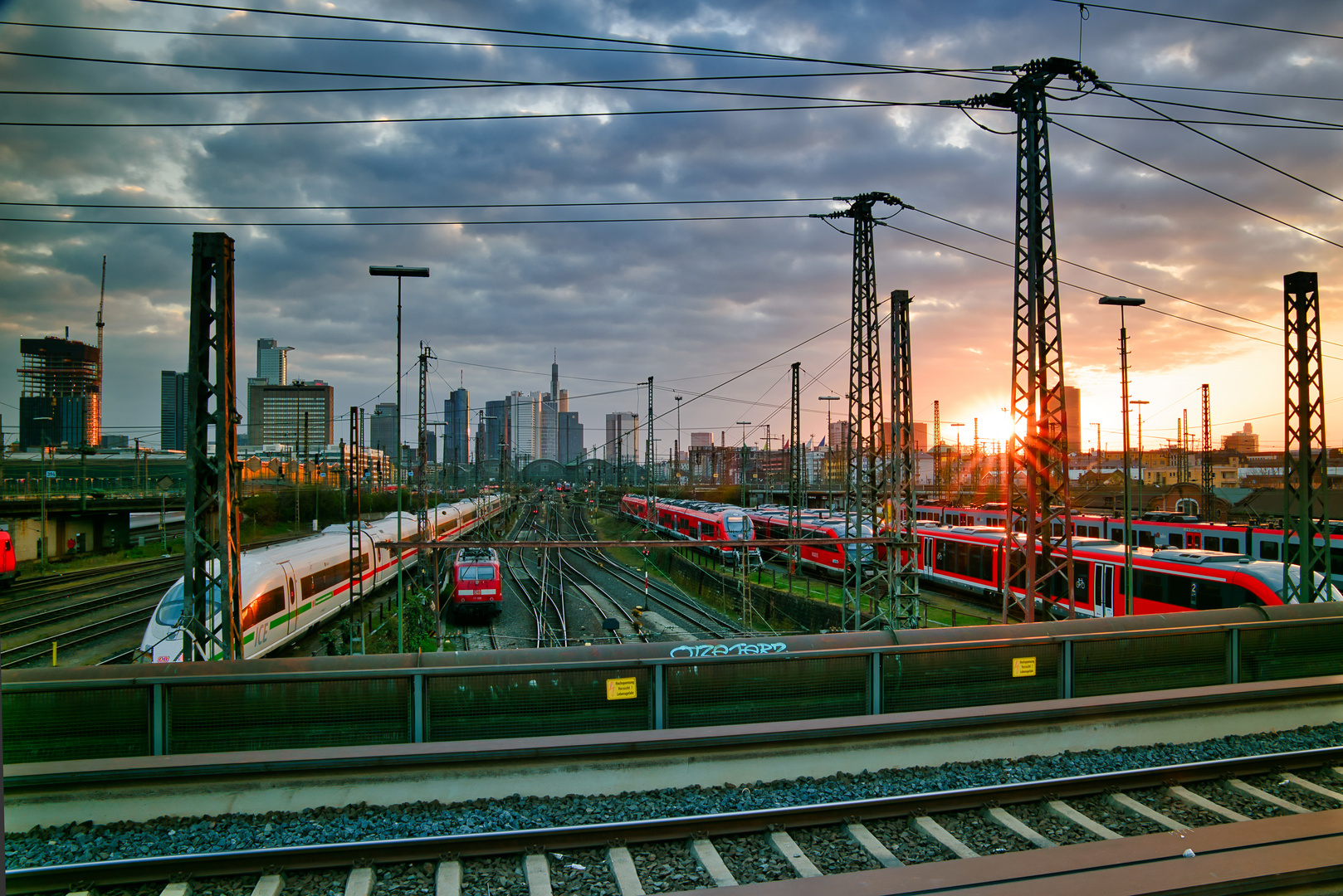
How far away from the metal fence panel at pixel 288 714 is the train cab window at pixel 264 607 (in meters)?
8.91

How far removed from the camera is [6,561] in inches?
993

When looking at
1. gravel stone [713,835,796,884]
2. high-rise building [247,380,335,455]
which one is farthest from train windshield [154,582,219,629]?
high-rise building [247,380,335,455]

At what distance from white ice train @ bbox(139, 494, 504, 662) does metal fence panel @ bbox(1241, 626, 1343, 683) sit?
12023 millimetres

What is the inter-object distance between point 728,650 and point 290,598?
1422 centimetres

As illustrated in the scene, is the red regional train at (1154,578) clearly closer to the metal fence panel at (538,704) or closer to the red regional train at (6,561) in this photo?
the metal fence panel at (538,704)

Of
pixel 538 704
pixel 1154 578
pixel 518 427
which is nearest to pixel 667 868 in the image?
pixel 538 704

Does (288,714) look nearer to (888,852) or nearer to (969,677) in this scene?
(888,852)

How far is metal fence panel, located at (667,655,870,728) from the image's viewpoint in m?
7.68

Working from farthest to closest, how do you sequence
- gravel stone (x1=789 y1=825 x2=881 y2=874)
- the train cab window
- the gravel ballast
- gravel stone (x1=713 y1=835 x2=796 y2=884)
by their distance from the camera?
1. the train cab window
2. the gravel ballast
3. gravel stone (x1=789 y1=825 x2=881 y2=874)
4. gravel stone (x1=713 y1=835 x2=796 y2=884)

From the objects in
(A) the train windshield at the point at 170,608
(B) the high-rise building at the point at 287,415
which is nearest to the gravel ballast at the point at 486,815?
(A) the train windshield at the point at 170,608

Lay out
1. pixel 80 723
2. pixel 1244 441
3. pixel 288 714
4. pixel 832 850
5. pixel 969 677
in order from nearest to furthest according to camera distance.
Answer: pixel 832 850 → pixel 80 723 → pixel 288 714 → pixel 969 677 → pixel 1244 441

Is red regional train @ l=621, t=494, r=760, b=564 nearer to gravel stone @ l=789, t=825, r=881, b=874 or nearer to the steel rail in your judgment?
the steel rail

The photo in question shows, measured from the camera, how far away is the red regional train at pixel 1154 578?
1552cm

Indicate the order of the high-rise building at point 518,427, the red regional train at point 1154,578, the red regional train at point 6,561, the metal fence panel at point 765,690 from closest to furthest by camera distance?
the metal fence panel at point 765,690, the red regional train at point 1154,578, the red regional train at point 6,561, the high-rise building at point 518,427
